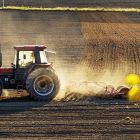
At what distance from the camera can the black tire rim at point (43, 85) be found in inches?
614

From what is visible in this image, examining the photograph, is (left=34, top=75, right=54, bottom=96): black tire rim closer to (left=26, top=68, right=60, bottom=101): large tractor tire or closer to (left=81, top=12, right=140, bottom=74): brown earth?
(left=26, top=68, right=60, bottom=101): large tractor tire

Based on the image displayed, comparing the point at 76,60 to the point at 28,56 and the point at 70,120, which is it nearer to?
the point at 28,56

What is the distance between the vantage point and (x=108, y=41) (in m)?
28.5

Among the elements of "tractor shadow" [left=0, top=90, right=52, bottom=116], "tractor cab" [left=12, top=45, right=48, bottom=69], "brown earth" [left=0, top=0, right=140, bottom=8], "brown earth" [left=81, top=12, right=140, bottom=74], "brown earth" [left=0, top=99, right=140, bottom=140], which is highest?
"brown earth" [left=0, top=0, right=140, bottom=8]

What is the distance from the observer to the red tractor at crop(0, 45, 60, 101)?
15.6 metres

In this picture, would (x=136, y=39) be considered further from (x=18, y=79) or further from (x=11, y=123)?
(x=11, y=123)

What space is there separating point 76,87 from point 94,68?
21.3ft

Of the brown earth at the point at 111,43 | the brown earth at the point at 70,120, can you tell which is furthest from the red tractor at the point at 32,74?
the brown earth at the point at 111,43

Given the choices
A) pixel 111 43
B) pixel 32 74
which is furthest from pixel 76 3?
pixel 32 74

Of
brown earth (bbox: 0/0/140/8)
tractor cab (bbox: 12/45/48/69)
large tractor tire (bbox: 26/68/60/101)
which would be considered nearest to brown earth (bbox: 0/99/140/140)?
large tractor tire (bbox: 26/68/60/101)

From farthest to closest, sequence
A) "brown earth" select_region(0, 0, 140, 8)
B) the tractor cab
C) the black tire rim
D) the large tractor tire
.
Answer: "brown earth" select_region(0, 0, 140, 8) < the tractor cab < the black tire rim < the large tractor tire

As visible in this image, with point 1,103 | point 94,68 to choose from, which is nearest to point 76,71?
point 94,68

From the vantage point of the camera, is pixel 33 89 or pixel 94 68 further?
pixel 94 68

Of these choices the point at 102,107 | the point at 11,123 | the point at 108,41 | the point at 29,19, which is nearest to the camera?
the point at 11,123
